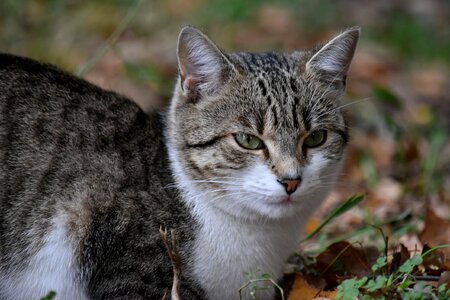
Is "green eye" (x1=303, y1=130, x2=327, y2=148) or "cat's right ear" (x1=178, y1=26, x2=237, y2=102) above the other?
"cat's right ear" (x1=178, y1=26, x2=237, y2=102)

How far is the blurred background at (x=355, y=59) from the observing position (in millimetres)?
5805

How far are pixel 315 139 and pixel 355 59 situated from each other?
5.37 m

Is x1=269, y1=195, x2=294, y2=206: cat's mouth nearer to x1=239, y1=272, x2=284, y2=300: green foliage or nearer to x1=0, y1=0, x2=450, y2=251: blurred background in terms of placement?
x1=239, y1=272, x2=284, y2=300: green foliage

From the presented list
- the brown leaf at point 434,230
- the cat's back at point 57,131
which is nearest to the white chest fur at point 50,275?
the cat's back at point 57,131

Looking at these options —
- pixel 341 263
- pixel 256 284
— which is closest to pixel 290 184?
pixel 256 284

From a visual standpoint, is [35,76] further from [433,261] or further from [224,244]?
[433,261]

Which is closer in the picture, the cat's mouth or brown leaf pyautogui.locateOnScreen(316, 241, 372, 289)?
the cat's mouth

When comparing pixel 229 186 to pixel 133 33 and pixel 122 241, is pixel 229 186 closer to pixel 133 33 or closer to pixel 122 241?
pixel 122 241

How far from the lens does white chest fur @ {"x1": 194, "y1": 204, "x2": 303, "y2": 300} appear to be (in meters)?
3.95

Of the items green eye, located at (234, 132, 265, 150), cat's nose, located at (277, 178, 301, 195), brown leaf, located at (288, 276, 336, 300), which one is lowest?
brown leaf, located at (288, 276, 336, 300)

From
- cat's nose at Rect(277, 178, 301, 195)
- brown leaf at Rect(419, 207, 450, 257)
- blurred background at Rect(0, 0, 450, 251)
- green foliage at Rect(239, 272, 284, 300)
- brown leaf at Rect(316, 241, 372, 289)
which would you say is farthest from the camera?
blurred background at Rect(0, 0, 450, 251)

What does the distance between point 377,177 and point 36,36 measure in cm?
354

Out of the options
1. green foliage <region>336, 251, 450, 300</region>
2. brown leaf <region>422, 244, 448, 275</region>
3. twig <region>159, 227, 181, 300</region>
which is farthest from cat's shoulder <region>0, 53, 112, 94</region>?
brown leaf <region>422, 244, 448, 275</region>

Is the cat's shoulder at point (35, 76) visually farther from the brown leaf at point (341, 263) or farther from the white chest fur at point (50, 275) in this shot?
the brown leaf at point (341, 263)
